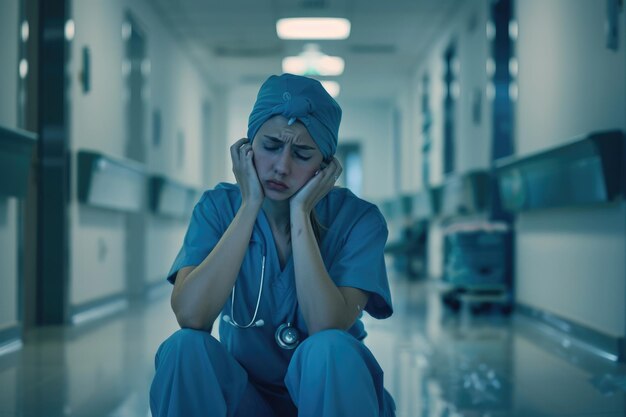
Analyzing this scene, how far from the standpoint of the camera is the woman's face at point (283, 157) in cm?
163

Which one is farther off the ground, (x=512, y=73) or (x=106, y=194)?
(x=512, y=73)

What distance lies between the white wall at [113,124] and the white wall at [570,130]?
10.7ft

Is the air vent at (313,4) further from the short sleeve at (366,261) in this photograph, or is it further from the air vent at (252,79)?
the short sleeve at (366,261)

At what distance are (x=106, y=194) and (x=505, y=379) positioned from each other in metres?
3.51

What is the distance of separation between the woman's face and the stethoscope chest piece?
12.5 inches

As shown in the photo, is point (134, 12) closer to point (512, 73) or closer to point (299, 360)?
point (512, 73)

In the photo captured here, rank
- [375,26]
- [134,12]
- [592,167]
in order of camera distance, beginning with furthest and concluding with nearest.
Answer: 1. [375,26]
2. [134,12]
3. [592,167]

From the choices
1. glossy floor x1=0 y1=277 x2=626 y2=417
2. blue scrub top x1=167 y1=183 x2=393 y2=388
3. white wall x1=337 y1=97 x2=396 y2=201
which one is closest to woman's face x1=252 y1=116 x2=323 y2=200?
blue scrub top x1=167 y1=183 x2=393 y2=388

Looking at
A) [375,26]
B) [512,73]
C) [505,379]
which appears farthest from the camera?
[375,26]

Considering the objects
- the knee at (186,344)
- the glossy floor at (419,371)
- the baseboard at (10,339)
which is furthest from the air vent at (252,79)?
the knee at (186,344)

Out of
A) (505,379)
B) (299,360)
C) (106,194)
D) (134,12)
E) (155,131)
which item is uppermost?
(134,12)

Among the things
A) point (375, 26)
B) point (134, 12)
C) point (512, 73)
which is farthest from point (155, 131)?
point (512, 73)

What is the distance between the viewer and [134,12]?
22.0 ft

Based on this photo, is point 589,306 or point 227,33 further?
point 227,33
